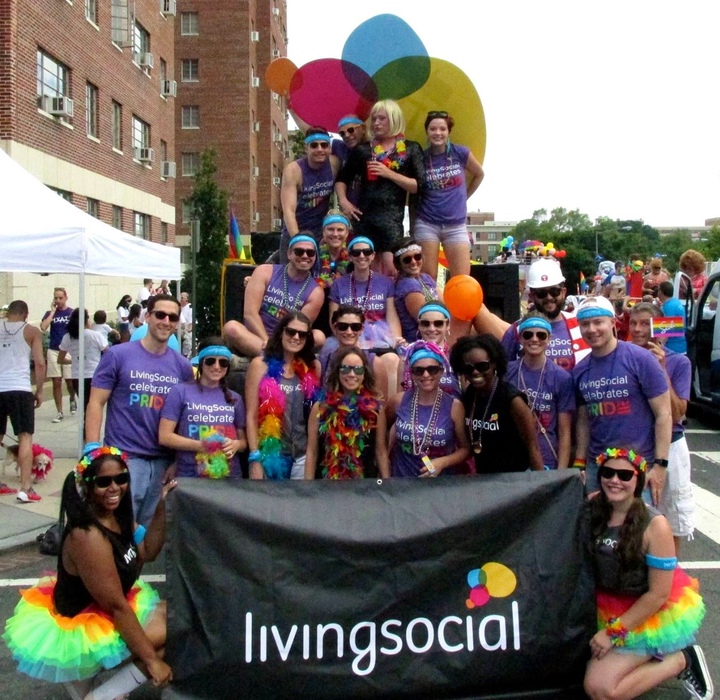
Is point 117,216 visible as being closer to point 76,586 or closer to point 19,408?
point 19,408

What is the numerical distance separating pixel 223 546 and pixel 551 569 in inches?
58.4

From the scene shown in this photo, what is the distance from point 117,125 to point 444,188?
20.0 m

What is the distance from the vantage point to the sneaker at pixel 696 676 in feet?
12.1

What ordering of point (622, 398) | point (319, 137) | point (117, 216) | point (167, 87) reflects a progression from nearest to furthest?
point (622, 398)
point (319, 137)
point (117, 216)
point (167, 87)

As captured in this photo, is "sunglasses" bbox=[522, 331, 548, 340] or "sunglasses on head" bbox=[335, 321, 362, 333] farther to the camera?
"sunglasses on head" bbox=[335, 321, 362, 333]

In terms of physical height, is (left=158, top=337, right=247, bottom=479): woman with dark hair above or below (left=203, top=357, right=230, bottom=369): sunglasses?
below

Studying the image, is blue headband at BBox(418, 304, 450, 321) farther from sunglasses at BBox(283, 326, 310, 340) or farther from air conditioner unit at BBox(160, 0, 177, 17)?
air conditioner unit at BBox(160, 0, 177, 17)

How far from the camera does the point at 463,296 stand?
Result: 551 centimetres

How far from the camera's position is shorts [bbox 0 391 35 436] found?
7.72 m

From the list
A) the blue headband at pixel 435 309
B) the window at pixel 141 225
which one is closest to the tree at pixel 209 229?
the window at pixel 141 225

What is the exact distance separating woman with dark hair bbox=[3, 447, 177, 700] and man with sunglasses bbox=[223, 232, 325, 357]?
1862 mm

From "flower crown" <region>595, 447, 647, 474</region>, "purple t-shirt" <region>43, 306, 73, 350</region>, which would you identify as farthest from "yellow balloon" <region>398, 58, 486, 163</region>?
"purple t-shirt" <region>43, 306, 73, 350</region>

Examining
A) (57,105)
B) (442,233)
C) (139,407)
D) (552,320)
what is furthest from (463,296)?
(57,105)

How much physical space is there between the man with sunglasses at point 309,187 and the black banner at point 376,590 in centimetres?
295
